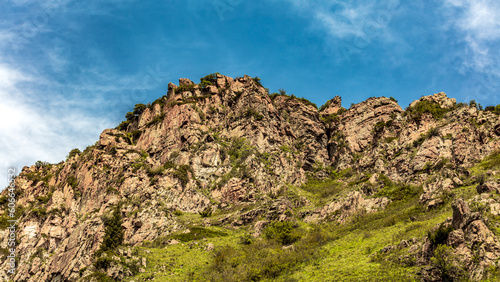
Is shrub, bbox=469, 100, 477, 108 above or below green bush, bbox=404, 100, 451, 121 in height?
below

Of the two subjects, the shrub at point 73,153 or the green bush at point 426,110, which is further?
the shrub at point 73,153

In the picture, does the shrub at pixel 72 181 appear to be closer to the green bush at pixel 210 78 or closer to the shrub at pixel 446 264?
the green bush at pixel 210 78

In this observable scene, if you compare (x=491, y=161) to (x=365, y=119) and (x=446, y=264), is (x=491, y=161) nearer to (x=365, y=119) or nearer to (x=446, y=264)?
(x=446, y=264)

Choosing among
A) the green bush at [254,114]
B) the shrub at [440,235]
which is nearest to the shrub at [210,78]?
the green bush at [254,114]

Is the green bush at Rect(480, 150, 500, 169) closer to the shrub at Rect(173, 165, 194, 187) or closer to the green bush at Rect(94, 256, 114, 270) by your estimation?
the green bush at Rect(94, 256, 114, 270)

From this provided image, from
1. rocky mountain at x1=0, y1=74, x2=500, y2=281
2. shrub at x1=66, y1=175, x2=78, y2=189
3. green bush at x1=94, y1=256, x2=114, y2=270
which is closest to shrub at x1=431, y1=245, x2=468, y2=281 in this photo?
rocky mountain at x1=0, y1=74, x2=500, y2=281

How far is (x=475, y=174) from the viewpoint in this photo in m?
42.0

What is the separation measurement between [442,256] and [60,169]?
290 ft

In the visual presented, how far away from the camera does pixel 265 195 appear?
60.3 metres

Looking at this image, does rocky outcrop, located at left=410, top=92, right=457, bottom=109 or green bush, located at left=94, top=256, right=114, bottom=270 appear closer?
green bush, located at left=94, top=256, right=114, bottom=270

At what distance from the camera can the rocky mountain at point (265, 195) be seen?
1207 inches

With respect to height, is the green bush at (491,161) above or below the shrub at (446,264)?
above

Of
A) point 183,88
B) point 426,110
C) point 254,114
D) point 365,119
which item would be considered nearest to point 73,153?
point 183,88

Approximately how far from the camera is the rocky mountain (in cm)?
3066
